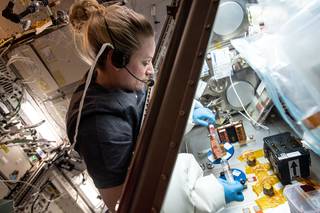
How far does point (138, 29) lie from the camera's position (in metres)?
0.94

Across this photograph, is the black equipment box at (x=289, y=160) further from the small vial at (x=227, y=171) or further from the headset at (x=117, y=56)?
the headset at (x=117, y=56)

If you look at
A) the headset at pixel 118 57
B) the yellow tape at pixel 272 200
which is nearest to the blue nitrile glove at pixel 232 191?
the yellow tape at pixel 272 200

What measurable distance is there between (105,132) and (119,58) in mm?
235

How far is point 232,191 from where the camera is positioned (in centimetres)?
113

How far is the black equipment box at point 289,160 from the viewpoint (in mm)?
1158

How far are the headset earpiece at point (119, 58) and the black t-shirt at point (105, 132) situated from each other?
0.11m

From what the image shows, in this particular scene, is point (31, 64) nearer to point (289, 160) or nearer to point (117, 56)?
point (117, 56)

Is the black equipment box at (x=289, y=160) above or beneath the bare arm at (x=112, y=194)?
beneath

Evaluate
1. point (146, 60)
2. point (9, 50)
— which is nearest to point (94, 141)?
point (146, 60)

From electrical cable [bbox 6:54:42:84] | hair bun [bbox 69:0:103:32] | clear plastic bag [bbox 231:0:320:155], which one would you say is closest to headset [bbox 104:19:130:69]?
hair bun [bbox 69:0:103:32]

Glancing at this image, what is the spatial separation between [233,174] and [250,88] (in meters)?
0.55

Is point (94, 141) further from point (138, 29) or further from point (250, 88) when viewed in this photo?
point (250, 88)

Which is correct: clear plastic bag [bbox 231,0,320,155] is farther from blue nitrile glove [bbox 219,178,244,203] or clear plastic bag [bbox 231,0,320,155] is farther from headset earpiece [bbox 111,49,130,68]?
headset earpiece [bbox 111,49,130,68]

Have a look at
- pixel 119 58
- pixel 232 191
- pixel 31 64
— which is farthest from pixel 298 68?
pixel 31 64
